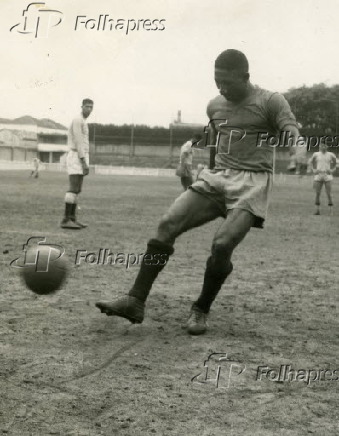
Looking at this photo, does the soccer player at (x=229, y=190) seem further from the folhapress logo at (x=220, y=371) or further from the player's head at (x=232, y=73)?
the folhapress logo at (x=220, y=371)

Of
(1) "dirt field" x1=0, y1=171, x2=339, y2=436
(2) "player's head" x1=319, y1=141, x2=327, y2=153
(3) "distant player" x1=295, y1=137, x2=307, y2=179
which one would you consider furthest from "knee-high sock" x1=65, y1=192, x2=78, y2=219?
(2) "player's head" x1=319, y1=141, x2=327, y2=153

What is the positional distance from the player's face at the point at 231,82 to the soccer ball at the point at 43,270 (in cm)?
197

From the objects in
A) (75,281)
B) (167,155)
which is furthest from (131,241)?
(167,155)

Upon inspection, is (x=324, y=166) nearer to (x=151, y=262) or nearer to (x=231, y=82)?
(x=231, y=82)

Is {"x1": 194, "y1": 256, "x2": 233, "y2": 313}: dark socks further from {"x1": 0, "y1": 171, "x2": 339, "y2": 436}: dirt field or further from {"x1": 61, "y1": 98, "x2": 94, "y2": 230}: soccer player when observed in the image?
{"x1": 61, "y1": 98, "x2": 94, "y2": 230}: soccer player

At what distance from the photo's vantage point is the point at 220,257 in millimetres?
5320

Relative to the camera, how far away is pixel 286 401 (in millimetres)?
3850

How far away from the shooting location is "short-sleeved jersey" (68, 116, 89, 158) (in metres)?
12.6

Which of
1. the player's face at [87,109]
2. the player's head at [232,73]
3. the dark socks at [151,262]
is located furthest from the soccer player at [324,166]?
the dark socks at [151,262]

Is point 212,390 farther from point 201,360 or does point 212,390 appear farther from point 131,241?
point 131,241

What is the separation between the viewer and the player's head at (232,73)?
5.39 metres

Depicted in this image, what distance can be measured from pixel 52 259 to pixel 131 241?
16.4ft

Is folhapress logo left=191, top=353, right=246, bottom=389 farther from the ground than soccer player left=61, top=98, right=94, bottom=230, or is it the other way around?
soccer player left=61, top=98, right=94, bottom=230

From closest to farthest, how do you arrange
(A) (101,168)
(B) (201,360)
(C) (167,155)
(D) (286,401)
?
(D) (286,401) < (B) (201,360) < (A) (101,168) < (C) (167,155)
